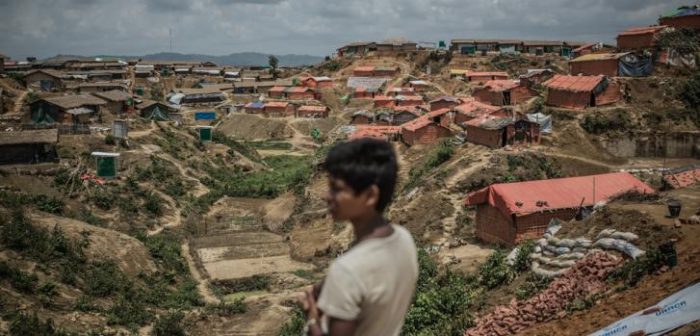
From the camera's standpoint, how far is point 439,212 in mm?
24688

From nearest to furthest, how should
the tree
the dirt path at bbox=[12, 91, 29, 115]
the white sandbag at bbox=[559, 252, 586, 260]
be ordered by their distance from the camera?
the white sandbag at bbox=[559, 252, 586, 260], the dirt path at bbox=[12, 91, 29, 115], the tree

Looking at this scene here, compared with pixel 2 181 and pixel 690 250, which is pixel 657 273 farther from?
pixel 2 181

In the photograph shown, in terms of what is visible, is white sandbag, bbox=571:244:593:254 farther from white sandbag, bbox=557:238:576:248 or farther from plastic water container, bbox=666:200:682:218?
plastic water container, bbox=666:200:682:218

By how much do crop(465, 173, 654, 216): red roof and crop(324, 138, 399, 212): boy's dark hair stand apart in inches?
693

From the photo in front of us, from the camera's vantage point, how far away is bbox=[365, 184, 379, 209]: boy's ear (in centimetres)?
241

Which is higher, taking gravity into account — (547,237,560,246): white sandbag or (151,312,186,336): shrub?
(547,237,560,246): white sandbag

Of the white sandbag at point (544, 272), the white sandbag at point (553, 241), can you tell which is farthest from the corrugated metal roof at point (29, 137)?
the white sandbag at point (544, 272)

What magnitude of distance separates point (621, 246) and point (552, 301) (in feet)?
6.90

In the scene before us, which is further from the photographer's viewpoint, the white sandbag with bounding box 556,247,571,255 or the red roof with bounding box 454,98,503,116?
the red roof with bounding box 454,98,503,116

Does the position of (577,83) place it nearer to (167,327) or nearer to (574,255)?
(574,255)

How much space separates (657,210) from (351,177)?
43.8ft

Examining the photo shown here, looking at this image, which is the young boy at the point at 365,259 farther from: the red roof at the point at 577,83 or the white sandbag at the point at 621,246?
the red roof at the point at 577,83

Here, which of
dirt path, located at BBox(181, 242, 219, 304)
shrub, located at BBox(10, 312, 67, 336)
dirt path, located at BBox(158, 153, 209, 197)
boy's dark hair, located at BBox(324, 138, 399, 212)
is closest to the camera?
boy's dark hair, located at BBox(324, 138, 399, 212)

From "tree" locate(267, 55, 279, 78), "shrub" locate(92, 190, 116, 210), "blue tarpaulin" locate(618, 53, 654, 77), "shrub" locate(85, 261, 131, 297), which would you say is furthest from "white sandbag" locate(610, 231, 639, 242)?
"tree" locate(267, 55, 279, 78)
